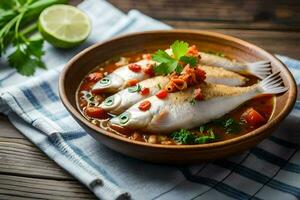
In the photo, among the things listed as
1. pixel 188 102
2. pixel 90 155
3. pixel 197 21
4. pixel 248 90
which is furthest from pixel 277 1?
pixel 90 155

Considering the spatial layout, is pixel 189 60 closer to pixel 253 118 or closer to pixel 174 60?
pixel 174 60

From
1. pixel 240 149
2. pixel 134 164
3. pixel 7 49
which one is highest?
pixel 240 149

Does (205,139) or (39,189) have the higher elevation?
(205,139)

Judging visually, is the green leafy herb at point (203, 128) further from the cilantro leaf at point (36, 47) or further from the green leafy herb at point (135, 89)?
the cilantro leaf at point (36, 47)

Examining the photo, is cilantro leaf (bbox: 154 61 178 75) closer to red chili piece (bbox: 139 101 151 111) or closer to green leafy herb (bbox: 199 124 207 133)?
red chili piece (bbox: 139 101 151 111)

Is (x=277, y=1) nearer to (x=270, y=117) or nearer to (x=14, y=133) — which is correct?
(x=270, y=117)

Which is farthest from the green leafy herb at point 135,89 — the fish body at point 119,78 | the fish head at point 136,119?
the fish head at point 136,119

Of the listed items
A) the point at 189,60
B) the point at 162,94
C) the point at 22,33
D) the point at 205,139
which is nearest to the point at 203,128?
the point at 205,139
